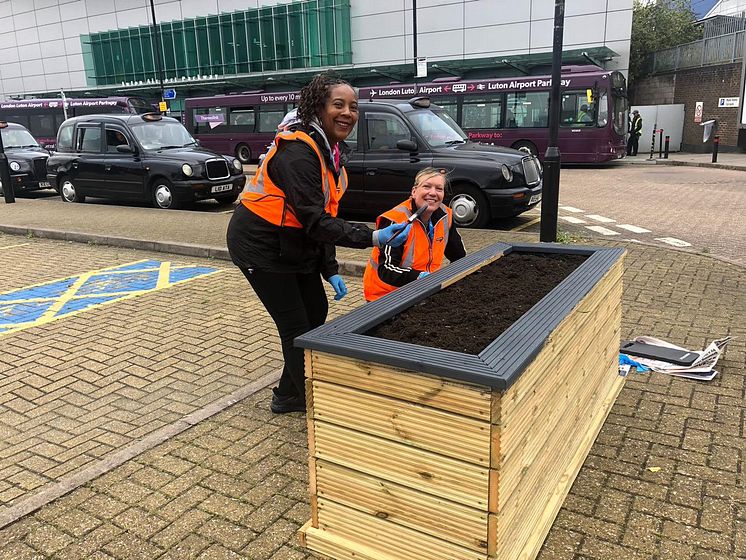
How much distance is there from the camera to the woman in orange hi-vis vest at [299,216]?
3061mm

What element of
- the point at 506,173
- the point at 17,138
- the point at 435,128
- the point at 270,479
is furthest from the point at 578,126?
the point at 270,479

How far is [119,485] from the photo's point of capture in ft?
10.2

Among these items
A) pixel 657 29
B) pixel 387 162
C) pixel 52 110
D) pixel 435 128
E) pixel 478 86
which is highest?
pixel 657 29

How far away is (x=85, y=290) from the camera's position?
6977 millimetres

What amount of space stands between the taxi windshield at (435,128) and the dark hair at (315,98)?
6.81 m

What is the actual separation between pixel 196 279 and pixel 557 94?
4932 mm

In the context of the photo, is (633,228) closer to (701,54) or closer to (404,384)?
(404,384)

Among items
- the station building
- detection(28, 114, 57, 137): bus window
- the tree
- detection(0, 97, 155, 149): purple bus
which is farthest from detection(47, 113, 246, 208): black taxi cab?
the tree

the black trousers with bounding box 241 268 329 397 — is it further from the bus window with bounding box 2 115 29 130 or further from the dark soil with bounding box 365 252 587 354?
the bus window with bounding box 2 115 29 130

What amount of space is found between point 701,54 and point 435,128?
2423 cm

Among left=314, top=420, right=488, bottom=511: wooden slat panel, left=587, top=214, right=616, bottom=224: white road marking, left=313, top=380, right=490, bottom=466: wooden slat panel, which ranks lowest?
left=587, top=214, right=616, bottom=224: white road marking

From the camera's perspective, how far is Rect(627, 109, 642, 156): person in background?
27047mm

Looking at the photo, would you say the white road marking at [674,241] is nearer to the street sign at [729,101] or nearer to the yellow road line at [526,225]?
the yellow road line at [526,225]

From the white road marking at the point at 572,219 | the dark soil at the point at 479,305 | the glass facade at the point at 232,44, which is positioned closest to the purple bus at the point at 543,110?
the white road marking at the point at 572,219
